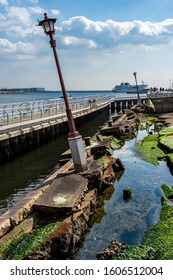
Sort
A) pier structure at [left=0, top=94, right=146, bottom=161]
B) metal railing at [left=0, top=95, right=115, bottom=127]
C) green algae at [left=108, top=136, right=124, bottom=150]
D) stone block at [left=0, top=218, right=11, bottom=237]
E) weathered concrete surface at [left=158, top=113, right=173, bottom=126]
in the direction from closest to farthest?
stone block at [left=0, top=218, right=11, bottom=237] → pier structure at [left=0, top=94, right=146, bottom=161] → green algae at [left=108, top=136, right=124, bottom=150] → metal railing at [left=0, top=95, right=115, bottom=127] → weathered concrete surface at [left=158, top=113, right=173, bottom=126]

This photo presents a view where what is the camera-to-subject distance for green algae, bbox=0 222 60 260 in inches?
297

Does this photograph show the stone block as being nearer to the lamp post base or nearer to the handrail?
the lamp post base

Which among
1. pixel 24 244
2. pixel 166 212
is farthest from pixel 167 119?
pixel 24 244

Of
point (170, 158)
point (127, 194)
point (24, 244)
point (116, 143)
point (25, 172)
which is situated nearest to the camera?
point (24, 244)

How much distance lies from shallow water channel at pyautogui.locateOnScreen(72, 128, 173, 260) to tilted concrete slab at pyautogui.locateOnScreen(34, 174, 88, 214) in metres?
0.96

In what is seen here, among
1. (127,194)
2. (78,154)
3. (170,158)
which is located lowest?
(127,194)

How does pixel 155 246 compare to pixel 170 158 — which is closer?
pixel 155 246

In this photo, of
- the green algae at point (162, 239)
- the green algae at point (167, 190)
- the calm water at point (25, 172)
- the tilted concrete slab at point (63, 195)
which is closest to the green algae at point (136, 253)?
the green algae at point (162, 239)

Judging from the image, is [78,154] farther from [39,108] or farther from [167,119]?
[167,119]

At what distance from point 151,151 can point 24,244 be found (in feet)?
42.4

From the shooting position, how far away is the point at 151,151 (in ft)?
64.1

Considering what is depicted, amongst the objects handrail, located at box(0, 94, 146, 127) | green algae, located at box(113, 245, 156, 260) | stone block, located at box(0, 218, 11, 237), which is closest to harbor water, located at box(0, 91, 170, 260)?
green algae, located at box(113, 245, 156, 260)

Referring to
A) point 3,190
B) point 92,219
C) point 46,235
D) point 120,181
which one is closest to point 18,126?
point 3,190
